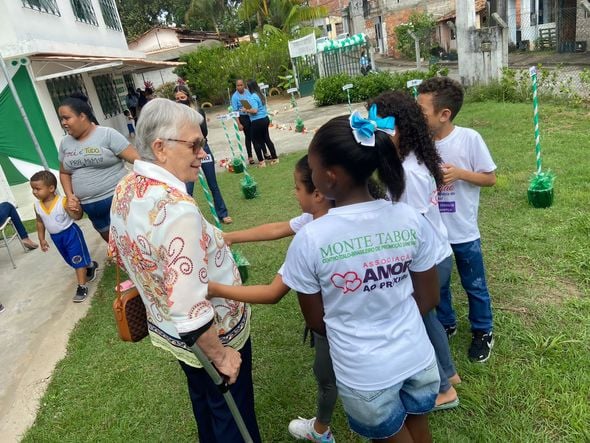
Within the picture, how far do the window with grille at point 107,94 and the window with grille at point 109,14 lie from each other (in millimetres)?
2032

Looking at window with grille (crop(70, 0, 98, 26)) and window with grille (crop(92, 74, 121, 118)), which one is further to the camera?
window with grille (crop(92, 74, 121, 118))

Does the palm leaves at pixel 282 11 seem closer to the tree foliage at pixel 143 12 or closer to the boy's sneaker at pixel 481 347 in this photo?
the tree foliage at pixel 143 12

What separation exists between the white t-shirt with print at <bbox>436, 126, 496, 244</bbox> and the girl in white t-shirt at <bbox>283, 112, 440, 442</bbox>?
1009mm

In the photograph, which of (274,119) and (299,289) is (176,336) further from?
(274,119)

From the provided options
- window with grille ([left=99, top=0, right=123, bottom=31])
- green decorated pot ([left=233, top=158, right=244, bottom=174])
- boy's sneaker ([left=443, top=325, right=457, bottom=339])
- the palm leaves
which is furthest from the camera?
the palm leaves

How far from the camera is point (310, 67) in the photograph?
2084 cm

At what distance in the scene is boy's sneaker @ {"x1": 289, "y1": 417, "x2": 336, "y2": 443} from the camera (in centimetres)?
228

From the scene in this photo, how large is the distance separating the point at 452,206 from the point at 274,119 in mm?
13478

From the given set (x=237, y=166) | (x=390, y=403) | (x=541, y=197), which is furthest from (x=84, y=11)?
(x=390, y=403)

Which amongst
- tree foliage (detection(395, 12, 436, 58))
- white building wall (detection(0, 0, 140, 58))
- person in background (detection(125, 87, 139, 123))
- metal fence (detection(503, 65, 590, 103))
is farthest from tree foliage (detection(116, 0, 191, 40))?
metal fence (detection(503, 65, 590, 103))

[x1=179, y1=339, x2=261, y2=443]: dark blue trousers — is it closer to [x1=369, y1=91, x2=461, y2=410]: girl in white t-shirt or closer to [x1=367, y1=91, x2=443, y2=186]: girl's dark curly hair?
[x1=369, y1=91, x2=461, y2=410]: girl in white t-shirt

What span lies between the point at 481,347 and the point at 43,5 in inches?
482

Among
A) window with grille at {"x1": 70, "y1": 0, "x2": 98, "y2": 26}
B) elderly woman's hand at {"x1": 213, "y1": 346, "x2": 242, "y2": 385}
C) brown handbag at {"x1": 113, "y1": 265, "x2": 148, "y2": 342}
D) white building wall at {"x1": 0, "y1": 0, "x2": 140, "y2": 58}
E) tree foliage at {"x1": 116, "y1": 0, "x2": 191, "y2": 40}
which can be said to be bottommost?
elderly woman's hand at {"x1": 213, "y1": 346, "x2": 242, "y2": 385}

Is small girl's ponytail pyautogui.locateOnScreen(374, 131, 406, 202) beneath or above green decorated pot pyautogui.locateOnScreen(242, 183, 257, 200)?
above
